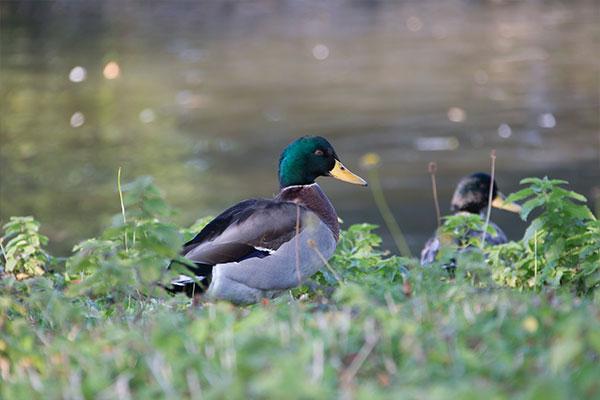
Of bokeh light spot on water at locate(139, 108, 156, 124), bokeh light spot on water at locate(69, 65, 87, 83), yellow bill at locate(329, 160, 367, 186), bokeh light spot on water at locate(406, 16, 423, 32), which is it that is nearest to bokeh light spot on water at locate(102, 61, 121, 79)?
bokeh light spot on water at locate(69, 65, 87, 83)

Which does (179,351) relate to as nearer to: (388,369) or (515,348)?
(388,369)

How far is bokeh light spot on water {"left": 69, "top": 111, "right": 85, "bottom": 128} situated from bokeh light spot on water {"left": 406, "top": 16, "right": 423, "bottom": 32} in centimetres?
1077

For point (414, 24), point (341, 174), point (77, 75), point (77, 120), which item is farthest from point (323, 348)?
point (414, 24)

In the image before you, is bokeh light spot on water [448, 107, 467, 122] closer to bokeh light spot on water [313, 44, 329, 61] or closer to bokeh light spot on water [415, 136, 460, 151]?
bokeh light spot on water [415, 136, 460, 151]

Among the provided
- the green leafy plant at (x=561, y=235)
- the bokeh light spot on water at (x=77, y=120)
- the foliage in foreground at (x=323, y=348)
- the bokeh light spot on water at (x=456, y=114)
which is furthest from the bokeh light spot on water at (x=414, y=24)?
the foliage in foreground at (x=323, y=348)

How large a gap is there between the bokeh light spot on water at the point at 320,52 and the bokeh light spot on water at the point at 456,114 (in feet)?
18.7

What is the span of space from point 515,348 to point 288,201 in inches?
127

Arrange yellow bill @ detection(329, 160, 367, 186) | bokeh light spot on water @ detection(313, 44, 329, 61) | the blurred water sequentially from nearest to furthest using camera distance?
yellow bill @ detection(329, 160, 367, 186)
the blurred water
bokeh light spot on water @ detection(313, 44, 329, 61)

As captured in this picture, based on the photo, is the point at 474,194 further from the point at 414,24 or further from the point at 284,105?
the point at 414,24

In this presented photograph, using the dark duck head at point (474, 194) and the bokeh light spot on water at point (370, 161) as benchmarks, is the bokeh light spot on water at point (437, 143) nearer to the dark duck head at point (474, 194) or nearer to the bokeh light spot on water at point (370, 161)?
the bokeh light spot on water at point (370, 161)

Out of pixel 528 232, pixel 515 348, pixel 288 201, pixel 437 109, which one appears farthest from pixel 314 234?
pixel 437 109

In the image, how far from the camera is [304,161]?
7.18m

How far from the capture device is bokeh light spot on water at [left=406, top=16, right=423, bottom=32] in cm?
2781

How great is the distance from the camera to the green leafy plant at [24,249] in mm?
7121
